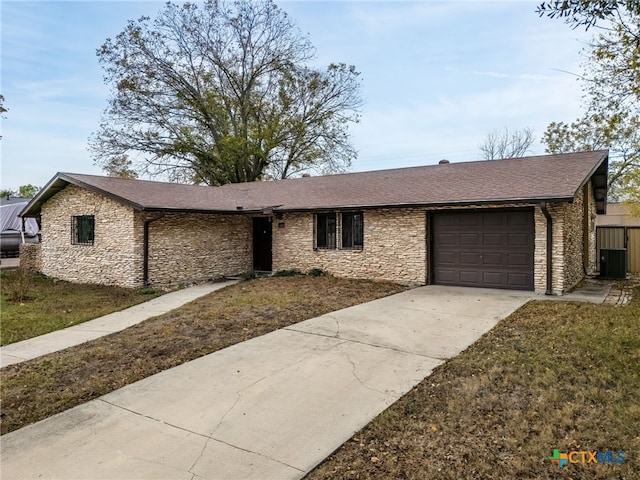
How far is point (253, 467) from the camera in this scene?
3.25 metres

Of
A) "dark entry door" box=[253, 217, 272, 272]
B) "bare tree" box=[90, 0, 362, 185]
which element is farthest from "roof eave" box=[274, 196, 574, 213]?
"bare tree" box=[90, 0, 362, 185]

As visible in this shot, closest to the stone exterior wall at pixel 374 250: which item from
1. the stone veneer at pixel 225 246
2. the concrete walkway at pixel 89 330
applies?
the stone veneer at pixel 225 246

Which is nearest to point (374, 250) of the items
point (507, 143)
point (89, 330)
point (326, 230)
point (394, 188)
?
point (326, 230)

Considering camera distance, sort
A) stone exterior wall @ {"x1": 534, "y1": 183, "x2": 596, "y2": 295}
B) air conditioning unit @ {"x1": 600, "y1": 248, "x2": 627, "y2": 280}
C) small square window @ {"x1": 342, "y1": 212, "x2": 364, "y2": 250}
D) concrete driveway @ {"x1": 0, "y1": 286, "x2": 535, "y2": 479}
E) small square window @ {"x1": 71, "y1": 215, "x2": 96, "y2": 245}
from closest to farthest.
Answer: concrete driveway @ {"x1": 0, "y1": 286, "x2": 535, "y2": 479} < stone exterior wall @ {"x1": 534, "y1": 183, "x2": 596, "y2": 295} < air conditioning unit @ {"x1": 600, "y1": 248, "x2": 627, "y2": 280} < small square window @ {"x1": 342, "y1": 212, "x2": 364, "y2": 250} < small square window @ {"x1": 71, "y1": 215, "x2": 96, "y2": 245}

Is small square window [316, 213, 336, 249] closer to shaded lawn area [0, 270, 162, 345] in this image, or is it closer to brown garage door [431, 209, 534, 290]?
brown garage door [431, 209, 534, 290]

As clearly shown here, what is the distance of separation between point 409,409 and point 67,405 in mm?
3708

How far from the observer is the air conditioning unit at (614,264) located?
43.1 feet

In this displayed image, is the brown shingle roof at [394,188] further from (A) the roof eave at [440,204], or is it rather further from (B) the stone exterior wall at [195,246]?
(B) the stone exterior wall at [195,246]

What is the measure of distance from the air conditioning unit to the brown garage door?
15.6 feet

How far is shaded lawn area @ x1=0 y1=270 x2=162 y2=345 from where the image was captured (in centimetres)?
832

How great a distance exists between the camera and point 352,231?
527 inches

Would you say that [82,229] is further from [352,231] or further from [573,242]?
[573,242]

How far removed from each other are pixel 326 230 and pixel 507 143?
91.3 ft

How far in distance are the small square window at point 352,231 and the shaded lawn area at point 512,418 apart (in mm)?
7517
